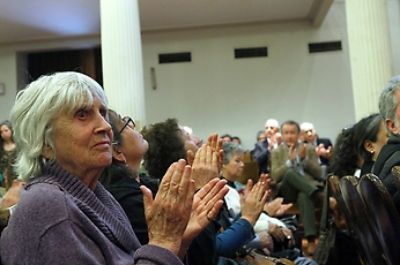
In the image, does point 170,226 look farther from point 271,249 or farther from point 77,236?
point 271,249

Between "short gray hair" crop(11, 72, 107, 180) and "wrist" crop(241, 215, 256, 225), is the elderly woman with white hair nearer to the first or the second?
"short gray hair" crop(11, 72, 107, 180)

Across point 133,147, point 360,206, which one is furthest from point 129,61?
point 360,206

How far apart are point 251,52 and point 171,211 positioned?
1047cm

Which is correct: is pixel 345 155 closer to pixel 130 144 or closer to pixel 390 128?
pixel 390 128

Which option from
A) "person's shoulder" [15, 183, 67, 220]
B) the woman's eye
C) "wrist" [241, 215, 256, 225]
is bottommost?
"wrist" [241, 215, 256, 225]

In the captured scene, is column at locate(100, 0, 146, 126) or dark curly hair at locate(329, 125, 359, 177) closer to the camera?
dark curly hair at locate(329, 125, 359, 177)

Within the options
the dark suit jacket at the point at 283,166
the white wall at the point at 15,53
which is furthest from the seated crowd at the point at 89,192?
the white wall at the point at 15,53

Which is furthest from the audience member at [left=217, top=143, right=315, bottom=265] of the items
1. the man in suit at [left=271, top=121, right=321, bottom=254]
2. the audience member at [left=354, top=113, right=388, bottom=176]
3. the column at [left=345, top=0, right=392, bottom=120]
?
the column at [left=345, top=0, right=392, bottom=120]

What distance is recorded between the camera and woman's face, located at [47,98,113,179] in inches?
53.7

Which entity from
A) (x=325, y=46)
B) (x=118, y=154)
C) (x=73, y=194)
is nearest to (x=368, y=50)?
(x=325, y=46)

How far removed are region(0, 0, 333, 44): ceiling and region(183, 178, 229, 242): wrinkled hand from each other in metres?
8.52

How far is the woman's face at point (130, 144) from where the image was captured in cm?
221

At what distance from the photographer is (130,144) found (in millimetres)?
2217

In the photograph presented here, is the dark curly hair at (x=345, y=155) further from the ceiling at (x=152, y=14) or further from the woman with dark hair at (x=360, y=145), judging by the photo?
the ceiling at (x=152, y=14)
